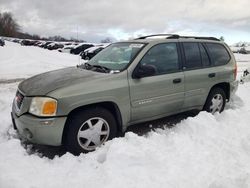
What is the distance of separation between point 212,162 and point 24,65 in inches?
545

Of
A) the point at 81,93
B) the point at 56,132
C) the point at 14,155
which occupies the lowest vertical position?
the point at 14,155

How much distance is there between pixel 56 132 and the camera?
3898 mm

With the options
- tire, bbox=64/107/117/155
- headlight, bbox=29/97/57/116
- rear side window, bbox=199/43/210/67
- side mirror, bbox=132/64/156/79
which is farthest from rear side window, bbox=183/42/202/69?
headlight, bbox=29/97/57/116

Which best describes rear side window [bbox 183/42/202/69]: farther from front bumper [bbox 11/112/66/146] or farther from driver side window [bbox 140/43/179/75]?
front bumper [bbox 11/112/66/146]

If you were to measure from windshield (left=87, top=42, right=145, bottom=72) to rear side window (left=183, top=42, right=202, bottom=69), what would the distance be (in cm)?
96

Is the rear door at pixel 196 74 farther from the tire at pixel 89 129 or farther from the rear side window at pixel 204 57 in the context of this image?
the tire at pixel 89 129

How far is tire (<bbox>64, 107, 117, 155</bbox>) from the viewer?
13.1ft

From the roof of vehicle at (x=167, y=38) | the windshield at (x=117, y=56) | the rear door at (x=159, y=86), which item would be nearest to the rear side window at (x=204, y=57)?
the roof of vehicle at (x=167, y=38)

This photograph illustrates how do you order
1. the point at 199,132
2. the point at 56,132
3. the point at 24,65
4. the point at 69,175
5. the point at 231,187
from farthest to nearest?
the point at 24,65, the point at 199,132, the point at 56,132, the point at 69,175, the point at 231,187

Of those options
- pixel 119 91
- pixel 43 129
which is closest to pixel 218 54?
pixel 119 91

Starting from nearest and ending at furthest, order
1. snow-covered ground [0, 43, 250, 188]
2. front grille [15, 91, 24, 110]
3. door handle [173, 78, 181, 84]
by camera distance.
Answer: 1. snow-covered ground [0, 43, 250, 188]
2. front grille [15, 91, 24, 110]
3. door handle [173, 78, 181, 84]

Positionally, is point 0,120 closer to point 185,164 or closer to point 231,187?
point 185,164

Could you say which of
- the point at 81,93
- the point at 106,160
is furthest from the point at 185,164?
the point at 81,93

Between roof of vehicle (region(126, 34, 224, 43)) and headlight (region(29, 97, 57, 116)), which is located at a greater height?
roof of vehicle (region(126, 34, 224, 43))
